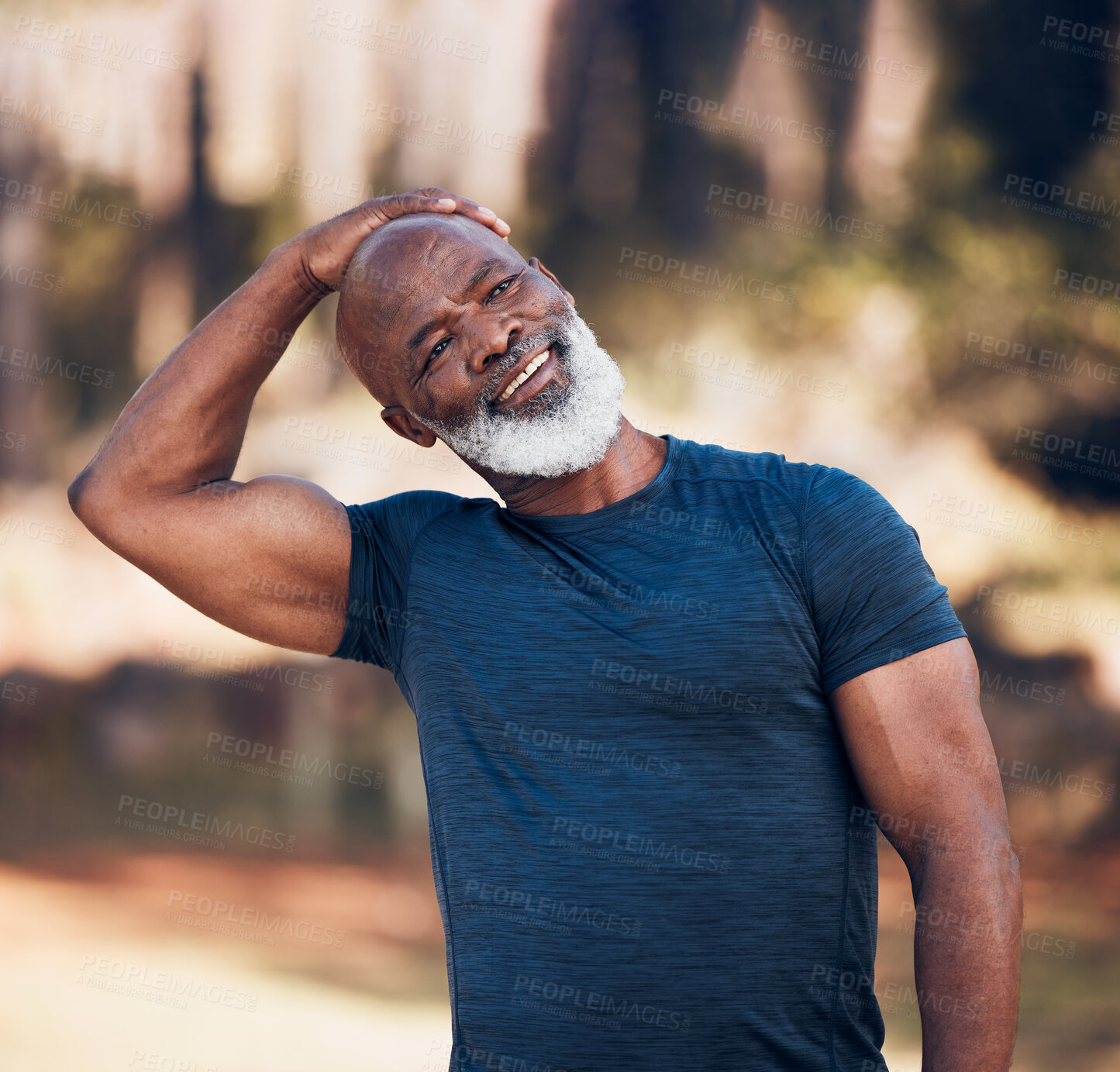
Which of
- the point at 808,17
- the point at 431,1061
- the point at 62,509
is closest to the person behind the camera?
the point at 431,1061

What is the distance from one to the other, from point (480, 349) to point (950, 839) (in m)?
0.93

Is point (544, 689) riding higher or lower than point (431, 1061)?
higher

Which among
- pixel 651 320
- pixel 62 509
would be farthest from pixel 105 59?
pixel 651 320

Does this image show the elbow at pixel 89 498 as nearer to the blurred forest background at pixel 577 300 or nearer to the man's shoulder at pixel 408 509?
the man's shoulder at pixel 408 509

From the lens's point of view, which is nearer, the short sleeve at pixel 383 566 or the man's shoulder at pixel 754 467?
the man's shoulder at pixel 754 467

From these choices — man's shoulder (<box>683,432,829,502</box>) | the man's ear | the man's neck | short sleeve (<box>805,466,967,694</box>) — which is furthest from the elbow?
short sleeve (<box>805,466,967,694</box>)

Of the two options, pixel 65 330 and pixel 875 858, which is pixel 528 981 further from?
pixel 65 330

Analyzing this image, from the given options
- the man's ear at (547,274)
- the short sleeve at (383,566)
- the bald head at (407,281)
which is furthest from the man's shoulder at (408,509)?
the man's ear at (547,274)

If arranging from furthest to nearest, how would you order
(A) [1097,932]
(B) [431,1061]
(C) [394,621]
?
(A) [1097,932], (B) [431,1061], (C) [394,621]

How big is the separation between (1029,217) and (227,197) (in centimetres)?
454

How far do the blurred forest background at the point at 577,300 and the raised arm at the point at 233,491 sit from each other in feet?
13.8

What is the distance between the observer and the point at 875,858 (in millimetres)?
1456

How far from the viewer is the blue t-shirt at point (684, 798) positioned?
132 cm

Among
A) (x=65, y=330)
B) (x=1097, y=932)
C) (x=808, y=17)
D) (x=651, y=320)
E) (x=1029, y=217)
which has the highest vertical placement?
(x=808, y=17)
